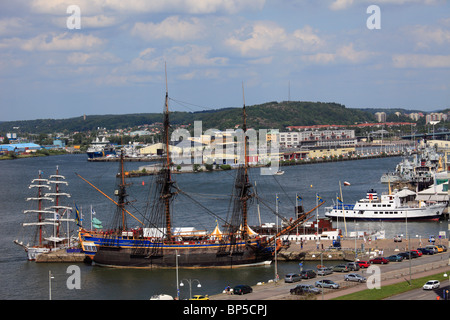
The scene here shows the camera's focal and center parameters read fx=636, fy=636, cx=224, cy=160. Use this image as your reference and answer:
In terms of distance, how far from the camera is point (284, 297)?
2033cm

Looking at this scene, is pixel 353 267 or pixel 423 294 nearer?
pixel 423 294

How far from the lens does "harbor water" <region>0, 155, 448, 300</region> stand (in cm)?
2603

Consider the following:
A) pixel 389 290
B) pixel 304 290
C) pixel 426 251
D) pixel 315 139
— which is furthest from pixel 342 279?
pixel 315 139

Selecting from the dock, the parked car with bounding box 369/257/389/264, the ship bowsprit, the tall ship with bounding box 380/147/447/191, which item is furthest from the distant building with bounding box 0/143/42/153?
the parked car with bounding box 369/257/389/264

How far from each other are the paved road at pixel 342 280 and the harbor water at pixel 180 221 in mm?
2930

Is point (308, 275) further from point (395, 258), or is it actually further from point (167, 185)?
point (167, 185)

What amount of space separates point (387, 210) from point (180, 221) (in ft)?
46.4

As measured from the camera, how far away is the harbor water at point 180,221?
2603 centimetres

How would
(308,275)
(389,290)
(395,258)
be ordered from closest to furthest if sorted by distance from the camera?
(389,290)
(308,275)
(395,258)

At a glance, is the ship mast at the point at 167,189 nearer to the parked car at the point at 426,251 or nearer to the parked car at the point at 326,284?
the parked car at the point at 326,284

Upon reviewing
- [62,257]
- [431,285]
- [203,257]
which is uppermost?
[431,285]

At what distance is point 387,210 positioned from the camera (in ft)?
142

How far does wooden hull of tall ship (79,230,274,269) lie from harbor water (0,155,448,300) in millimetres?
423

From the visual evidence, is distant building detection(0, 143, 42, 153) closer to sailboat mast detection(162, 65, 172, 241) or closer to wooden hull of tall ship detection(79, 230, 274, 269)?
sailboat mast detection(162, 65, 172, 241)
